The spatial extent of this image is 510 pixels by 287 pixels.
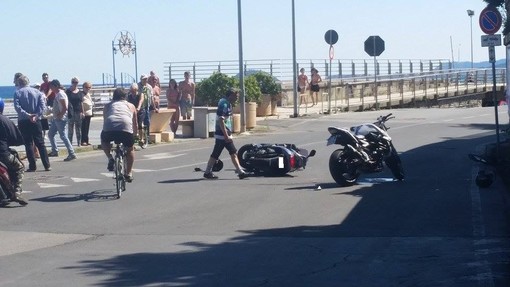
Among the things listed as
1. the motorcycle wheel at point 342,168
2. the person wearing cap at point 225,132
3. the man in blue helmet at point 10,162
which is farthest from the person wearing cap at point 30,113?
the motorcycle wheel at point 342,168

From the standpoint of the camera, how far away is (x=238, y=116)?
95.0 feet

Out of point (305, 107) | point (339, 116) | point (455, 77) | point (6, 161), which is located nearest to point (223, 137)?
point (6, 161)

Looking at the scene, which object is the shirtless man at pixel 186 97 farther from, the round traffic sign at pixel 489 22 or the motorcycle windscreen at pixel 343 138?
the motorcycle windscreen at pixel 343 138

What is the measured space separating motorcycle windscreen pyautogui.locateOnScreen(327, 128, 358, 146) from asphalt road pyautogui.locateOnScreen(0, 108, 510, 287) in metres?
0.75

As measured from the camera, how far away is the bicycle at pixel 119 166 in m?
15.3

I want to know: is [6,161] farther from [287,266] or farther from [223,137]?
[287,266]

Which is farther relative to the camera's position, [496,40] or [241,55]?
[241,55]

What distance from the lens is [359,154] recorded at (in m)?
16.6

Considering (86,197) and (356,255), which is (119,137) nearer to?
(86,197)

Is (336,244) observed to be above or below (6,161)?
below

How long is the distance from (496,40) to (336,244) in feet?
34.2

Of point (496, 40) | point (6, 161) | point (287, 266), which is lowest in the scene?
point (287, 266)

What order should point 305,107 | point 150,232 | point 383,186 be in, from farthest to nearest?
point 305,107 → point 383,186 → point 150,232

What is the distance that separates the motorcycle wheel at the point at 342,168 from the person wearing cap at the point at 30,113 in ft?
19.3
